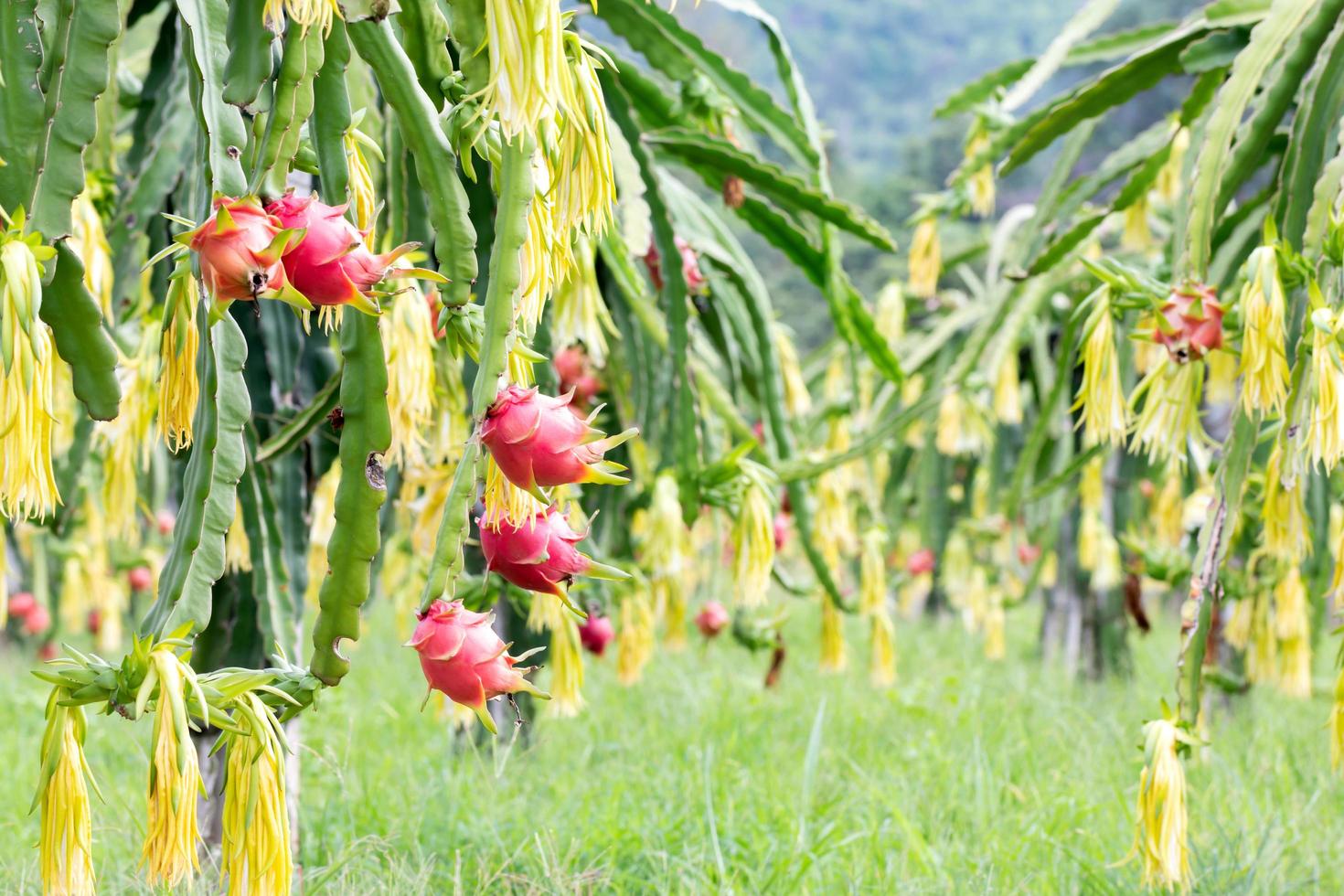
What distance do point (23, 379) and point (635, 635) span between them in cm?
170

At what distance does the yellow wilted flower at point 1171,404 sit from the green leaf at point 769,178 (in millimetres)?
495

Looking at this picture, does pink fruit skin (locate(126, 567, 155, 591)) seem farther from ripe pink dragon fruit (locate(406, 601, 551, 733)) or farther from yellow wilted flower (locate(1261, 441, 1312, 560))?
ripe pink dragon fruit (locate(406, 601, 551, 733))

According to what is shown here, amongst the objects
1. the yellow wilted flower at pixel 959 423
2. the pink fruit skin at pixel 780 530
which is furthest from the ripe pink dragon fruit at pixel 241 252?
the yellow wilted flower at pixel 959 423

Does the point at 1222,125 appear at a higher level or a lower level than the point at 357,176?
higher

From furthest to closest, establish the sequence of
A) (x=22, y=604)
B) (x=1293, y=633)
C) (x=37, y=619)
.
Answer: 1. (x=22, y=604)
2. (x=37, y=619)
3. (x=1293, y=633)

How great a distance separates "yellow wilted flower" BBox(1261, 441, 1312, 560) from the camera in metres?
1.34

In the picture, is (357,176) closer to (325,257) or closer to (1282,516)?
(325,257)

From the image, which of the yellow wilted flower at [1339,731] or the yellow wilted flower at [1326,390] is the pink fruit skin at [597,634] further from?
the yellow wilted flower at [1326,390]

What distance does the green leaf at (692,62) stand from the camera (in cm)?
168

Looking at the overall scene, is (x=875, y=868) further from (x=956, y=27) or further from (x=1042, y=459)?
(x=956, y=27)

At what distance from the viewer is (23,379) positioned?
665 mm

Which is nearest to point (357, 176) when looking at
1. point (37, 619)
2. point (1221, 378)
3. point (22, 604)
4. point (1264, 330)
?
point (1264, 330)

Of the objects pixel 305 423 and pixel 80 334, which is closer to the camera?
pixel 80 334

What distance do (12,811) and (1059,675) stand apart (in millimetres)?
3085
